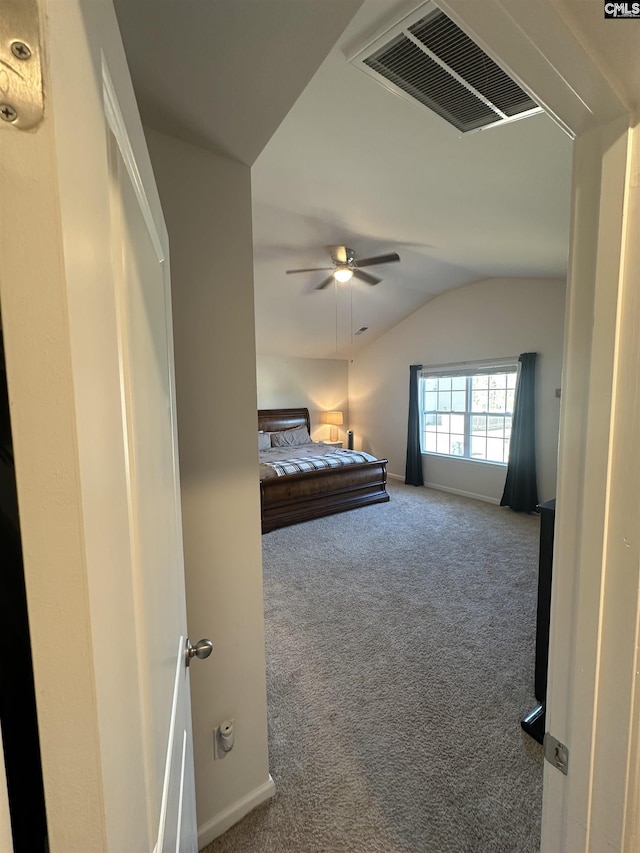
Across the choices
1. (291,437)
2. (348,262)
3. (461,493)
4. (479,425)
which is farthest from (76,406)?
(291,437)

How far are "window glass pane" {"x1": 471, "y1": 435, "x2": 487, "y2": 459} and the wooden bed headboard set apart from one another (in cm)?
A: 281

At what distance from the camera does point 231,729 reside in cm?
129

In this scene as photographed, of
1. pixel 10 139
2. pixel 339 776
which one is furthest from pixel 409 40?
pixel 339 776

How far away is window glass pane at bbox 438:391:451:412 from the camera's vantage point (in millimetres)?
5660

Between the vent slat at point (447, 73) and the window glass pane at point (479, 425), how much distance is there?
4.17m

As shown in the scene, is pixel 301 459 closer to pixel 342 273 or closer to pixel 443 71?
pixel 342 273

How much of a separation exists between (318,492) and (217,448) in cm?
348

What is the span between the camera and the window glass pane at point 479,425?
5.23m

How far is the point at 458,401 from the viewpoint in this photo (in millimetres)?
5535

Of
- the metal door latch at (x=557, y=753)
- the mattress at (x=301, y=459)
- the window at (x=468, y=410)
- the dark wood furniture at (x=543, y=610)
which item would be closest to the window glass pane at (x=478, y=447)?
the window at (x=468, y=410)

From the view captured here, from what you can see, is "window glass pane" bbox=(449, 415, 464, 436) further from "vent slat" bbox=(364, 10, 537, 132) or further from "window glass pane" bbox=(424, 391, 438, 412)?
"vent slat" bbox=(364, 10, 537, 132)

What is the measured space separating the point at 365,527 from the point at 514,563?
151 cm

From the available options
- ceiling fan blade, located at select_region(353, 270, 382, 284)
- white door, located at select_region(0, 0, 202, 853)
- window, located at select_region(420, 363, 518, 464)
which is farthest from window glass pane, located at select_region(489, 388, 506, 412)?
white door, located at select_region(0, 0, 202, 853)

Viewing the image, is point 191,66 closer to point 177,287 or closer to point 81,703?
point 177,287
